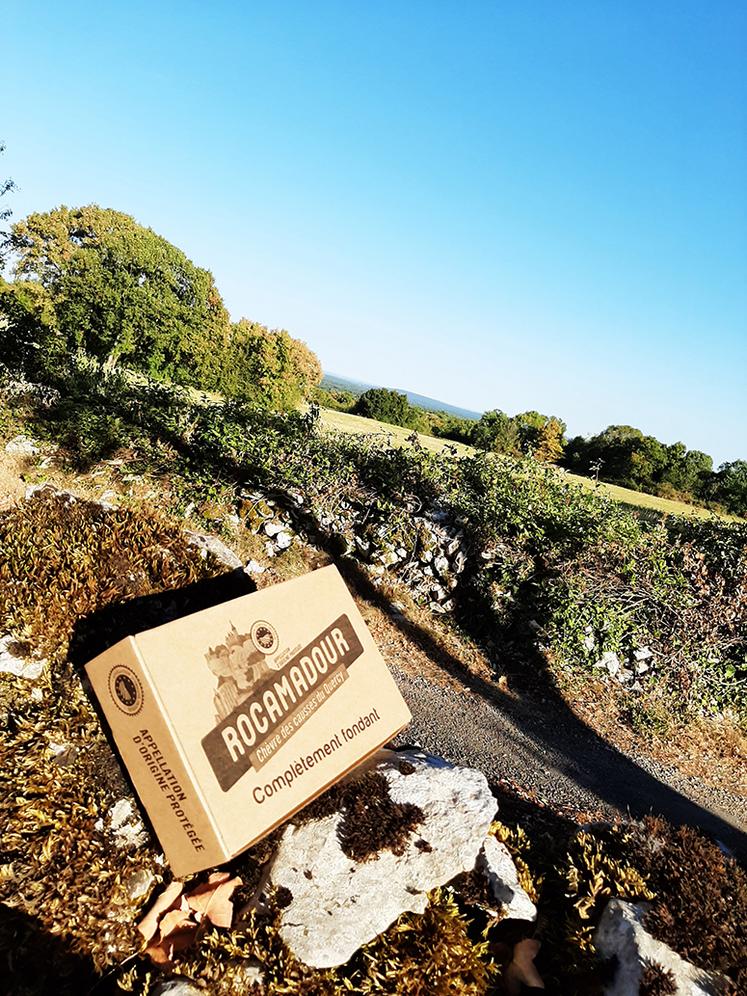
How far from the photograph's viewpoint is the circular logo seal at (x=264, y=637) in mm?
3100

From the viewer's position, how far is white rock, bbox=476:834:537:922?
3084 mm

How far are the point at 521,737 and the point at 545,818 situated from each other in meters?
1.79

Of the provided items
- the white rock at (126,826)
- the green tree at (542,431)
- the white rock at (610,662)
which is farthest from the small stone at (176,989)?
the green tree at (542,431)

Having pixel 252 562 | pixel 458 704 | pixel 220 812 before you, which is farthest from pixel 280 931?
pixel 252 562

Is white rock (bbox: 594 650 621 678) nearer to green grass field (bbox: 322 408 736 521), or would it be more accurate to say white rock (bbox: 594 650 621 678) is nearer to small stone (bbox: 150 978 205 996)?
green grass field (bbox: 322 408 736 521)

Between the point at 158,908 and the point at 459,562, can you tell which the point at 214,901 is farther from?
the point at 459,562

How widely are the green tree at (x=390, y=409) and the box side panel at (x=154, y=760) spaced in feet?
106

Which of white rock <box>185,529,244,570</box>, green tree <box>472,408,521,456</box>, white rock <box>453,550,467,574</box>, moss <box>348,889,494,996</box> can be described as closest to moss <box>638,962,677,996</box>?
moss <box>348,889,494,996</box>

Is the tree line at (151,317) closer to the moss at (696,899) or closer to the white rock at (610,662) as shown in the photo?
the white rock at (610,662)

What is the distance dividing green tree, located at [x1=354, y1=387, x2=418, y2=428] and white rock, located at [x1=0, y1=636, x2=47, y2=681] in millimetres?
31876

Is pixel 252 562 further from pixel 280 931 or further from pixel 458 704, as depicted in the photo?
pixel 280 931

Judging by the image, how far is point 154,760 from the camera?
2.59 m

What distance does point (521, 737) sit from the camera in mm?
6285

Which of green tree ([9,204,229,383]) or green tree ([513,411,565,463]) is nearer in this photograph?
green tree ([9,204,229,383])
